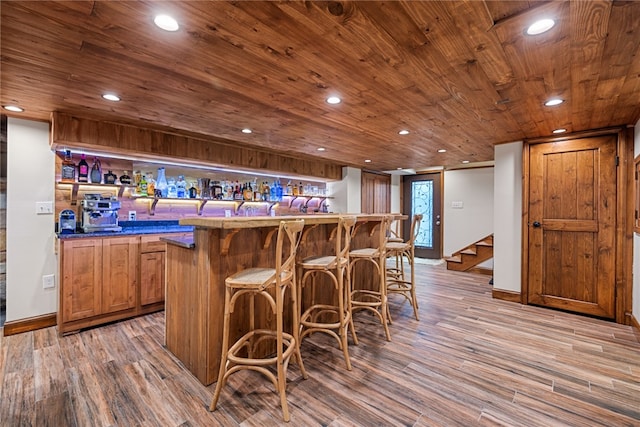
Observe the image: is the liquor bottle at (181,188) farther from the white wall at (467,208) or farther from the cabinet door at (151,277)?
the white wall at (467,208)

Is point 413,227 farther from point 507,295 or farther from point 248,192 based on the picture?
point 248,192

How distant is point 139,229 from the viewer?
3.64m

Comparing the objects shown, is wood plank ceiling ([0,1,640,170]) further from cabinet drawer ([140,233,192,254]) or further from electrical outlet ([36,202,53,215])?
cabinet drawer ([140,233,192,254])

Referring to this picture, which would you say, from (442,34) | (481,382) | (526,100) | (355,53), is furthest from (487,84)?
(481,382)

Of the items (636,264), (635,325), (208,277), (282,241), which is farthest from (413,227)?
(635,325)

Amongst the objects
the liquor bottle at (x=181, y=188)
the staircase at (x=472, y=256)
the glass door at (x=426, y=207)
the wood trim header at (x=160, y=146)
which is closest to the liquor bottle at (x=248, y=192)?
the wood trim header at (x=160, y=146)

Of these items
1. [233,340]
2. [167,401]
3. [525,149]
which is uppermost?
[525,149]

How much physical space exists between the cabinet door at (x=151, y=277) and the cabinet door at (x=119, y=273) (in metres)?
0.07

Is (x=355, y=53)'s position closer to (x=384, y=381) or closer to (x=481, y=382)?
(x=384, y=381)

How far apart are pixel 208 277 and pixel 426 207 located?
20.9ft

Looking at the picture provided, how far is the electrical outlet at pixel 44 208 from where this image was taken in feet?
10.1

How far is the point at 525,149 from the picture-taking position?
3.90 m

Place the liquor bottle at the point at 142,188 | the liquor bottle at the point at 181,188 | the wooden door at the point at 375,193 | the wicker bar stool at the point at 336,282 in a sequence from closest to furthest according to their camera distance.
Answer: the wicker bar stool at the point at 336,282 → the liquor bottle at the point at 142,188 → the liquor bottle at the point at 181,188 → the wooden door at the point at 375,193

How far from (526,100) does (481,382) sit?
2.30 meters
